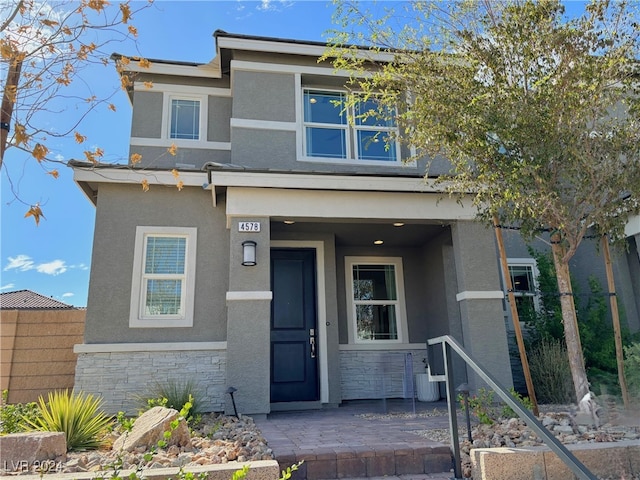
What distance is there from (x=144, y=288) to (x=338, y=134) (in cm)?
431

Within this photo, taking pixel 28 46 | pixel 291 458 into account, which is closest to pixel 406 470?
pixel 291 458

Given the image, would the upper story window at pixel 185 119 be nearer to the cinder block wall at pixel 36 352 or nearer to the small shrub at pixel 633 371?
the cinder block wall at pixel 36 352

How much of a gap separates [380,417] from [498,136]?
4.03 metres

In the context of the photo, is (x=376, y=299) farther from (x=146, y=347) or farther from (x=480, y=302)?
(x=146, y=347)

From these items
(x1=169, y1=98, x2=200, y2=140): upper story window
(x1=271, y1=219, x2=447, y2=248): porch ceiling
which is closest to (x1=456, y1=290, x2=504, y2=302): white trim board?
(x1=271, y1=219, x2=447, y2=248): porch ceiling

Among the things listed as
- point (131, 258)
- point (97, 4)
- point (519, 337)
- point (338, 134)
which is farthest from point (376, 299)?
point (97, 4)

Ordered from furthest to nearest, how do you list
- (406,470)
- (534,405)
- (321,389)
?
(321,389)
(534,405)
(406,470)

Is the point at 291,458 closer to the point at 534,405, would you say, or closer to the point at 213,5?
the point at 534,405

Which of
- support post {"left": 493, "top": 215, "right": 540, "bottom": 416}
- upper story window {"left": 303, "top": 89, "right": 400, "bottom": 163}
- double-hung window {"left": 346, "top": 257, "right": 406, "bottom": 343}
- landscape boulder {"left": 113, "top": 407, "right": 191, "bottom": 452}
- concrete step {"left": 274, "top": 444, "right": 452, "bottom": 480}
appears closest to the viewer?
concrete step {"left": 274, "top": 444, "right": 452, "bottom": 480}

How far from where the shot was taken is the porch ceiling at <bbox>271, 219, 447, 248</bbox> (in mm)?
8047

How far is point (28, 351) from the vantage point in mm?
7453

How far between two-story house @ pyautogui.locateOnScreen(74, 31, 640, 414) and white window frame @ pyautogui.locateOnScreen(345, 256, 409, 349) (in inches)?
0.9

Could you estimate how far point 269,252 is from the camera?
7.14 m

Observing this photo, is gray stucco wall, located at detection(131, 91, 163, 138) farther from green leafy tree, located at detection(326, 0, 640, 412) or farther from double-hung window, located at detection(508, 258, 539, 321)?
double-hung window, located at detection(508, 258, 539, 321)
